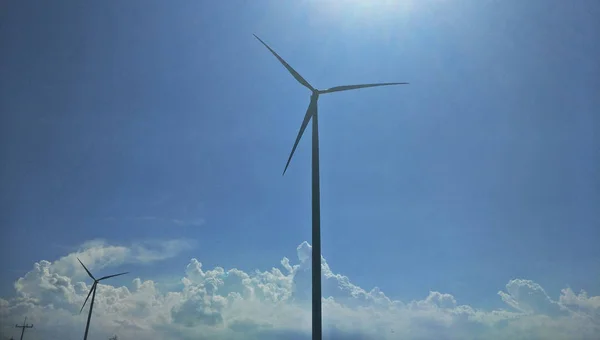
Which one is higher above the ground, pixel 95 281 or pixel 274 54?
pixel 274 54

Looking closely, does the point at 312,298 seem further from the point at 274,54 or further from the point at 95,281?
the point at 95,281

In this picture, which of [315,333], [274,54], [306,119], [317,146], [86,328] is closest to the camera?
[315,333]

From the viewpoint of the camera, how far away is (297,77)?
52.8 metres

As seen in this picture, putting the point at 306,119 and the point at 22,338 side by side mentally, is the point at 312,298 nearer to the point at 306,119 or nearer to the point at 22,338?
the point at 306,119

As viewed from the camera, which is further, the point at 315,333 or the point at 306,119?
the point at 306,119

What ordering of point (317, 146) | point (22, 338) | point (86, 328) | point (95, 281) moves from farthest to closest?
point (22, 338) → point (95, 281) → point (86, 328) → point (317, 146)

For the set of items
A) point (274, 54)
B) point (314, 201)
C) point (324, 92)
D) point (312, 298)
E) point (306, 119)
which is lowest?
point (312, 298)

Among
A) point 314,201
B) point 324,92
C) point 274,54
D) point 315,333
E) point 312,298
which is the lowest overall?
point 315,333

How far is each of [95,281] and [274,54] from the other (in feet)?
313

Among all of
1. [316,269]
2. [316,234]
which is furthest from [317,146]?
[316,269]

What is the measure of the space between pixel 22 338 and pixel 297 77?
19760cm

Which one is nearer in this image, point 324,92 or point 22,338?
point 324,92

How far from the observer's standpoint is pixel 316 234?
35.4 metres

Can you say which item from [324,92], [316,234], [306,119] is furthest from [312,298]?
[324,92]
